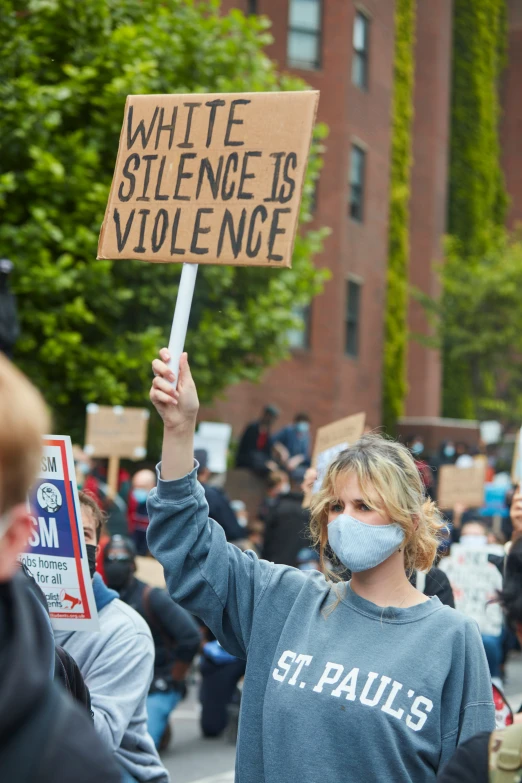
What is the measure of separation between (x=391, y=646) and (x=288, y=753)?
36 cm

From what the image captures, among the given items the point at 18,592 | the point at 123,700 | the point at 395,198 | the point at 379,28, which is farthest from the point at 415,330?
the point at 18,592

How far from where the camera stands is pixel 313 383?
25953 mm

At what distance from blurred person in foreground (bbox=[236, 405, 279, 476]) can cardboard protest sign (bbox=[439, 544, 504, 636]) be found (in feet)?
32.5

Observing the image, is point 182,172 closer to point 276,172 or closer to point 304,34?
point 276,172

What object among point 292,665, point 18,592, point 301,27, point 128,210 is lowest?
point 292,665

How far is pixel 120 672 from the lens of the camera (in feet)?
14.0

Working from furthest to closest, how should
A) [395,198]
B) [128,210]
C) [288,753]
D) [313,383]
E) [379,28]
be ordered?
[395,198] < [379,28] < [313,383] < [128,210] < [288,753]

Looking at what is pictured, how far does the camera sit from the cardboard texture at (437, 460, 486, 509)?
42.1ft

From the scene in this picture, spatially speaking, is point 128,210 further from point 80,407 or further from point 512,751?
point 80,407

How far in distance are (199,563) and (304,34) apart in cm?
2420

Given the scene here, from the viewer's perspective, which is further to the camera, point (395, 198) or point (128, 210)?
point (395, 198)

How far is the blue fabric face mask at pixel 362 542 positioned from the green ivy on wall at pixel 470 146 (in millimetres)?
34521

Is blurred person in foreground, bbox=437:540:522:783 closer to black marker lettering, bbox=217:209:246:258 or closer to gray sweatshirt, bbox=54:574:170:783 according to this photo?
black marker lettering, bbox=217:209:246:258

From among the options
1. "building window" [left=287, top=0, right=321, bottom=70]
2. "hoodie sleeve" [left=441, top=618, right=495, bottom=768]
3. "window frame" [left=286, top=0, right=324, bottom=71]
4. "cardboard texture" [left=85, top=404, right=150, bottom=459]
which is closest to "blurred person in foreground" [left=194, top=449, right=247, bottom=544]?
"cardboard texture" [left=85, top=404, right=150, bottom=459]
